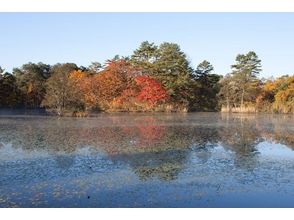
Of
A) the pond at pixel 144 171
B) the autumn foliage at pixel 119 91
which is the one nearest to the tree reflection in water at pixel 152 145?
the pond at pixel 144 171

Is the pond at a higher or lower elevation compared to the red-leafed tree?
lower

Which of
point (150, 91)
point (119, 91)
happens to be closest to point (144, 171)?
point (150, 91)

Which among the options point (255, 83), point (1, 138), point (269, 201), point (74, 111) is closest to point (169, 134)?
point (1, 138)

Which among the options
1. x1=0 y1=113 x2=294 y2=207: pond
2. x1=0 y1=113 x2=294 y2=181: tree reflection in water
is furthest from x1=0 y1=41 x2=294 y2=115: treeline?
→ x1=0 y1=113 x2=294 y2=207: pond

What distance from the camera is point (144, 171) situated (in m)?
8.18

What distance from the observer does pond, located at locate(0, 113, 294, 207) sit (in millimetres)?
6047

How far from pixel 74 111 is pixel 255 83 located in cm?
1718

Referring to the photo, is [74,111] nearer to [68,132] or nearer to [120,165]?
[68,132]

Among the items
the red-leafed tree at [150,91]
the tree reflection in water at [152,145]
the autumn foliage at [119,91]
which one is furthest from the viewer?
the autumn foliage at [119,91]

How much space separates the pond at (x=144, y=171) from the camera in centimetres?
605

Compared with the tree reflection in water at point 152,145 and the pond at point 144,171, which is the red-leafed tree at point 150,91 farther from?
the pond at point 144,171

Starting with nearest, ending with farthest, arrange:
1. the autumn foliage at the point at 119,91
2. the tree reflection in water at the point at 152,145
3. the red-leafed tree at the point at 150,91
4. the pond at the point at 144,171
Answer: the pond at the point at 144,171 < the tree reflection in water at the point at 152,145 < the red-leafed tree at the point at 150,91 < the autumn foliage at the point at 119,91

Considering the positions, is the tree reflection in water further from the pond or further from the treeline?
the treeline

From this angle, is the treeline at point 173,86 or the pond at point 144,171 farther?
the treeline at point 173,86
